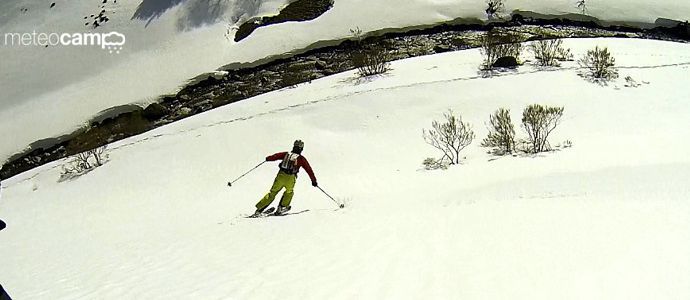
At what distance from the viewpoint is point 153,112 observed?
19.0m

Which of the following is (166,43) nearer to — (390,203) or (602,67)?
(390,203)

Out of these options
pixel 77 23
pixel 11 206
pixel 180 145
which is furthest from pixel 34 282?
pixel 77 23

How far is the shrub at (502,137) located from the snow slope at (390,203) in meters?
0.38

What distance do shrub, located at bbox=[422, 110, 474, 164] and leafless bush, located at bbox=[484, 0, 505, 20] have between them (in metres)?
9.81

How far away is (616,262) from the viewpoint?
15.6 feet

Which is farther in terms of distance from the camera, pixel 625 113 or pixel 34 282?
pixel 625 113

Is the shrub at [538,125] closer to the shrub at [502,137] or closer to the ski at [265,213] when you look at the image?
the shrub at [502,137]

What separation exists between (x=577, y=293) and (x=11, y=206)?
1288 cm

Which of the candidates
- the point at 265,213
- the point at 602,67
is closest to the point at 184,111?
the point at 265,213

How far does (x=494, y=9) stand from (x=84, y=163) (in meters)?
15.6

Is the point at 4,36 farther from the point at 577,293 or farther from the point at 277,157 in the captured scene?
the point at 577,293

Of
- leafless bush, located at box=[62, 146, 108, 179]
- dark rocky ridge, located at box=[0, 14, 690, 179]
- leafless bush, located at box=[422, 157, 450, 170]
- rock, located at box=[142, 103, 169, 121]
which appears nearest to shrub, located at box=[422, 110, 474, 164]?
leafless bush, located at box=[422, 157, 450, 170]

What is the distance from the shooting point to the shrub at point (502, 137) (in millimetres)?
12016

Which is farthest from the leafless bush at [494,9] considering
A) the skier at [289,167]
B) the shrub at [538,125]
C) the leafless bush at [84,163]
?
the skier at [289,167]
